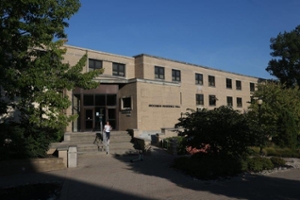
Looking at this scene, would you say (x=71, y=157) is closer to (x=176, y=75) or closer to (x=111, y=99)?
(x=111, y=99)

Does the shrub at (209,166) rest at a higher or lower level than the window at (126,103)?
lower

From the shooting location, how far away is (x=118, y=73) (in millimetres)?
28906

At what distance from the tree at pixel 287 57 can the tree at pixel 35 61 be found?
142 ft

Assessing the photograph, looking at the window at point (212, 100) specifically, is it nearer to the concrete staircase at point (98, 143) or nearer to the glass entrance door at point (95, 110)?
the glass entrance door at point (95, 110)

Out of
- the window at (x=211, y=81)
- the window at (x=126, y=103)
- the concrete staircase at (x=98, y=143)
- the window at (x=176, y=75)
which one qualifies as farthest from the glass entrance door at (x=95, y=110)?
the window at (x=211, y=81)

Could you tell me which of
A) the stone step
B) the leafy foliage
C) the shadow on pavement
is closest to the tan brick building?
the stone step

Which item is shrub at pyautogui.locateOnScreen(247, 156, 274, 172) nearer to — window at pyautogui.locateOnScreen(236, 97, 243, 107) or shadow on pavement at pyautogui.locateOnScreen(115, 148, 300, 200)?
shadow on pavement at pyautogui.locateOnScreen(115, 148, 300, 200)

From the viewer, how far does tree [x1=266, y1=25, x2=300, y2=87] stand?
151 ft

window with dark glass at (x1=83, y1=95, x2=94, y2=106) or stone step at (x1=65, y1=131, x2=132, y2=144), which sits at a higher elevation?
window with dark glass at (x1=83, y1=95, x2=94, y2=106)

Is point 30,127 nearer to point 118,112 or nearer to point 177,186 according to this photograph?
point 177,186

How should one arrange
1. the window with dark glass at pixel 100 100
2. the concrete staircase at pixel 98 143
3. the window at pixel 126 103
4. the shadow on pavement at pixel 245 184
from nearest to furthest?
the shadow on pavement at pixel 245 184 < the concrete staircase at pixel 98 143 < the window at pixel 126 103 < the window with dark glass at pixel 100 100

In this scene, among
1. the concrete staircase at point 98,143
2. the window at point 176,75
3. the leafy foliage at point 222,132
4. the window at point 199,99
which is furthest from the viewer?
the window at point 199,99

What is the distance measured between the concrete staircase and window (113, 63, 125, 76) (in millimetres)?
8495

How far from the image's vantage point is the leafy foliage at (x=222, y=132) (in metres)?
12.1
